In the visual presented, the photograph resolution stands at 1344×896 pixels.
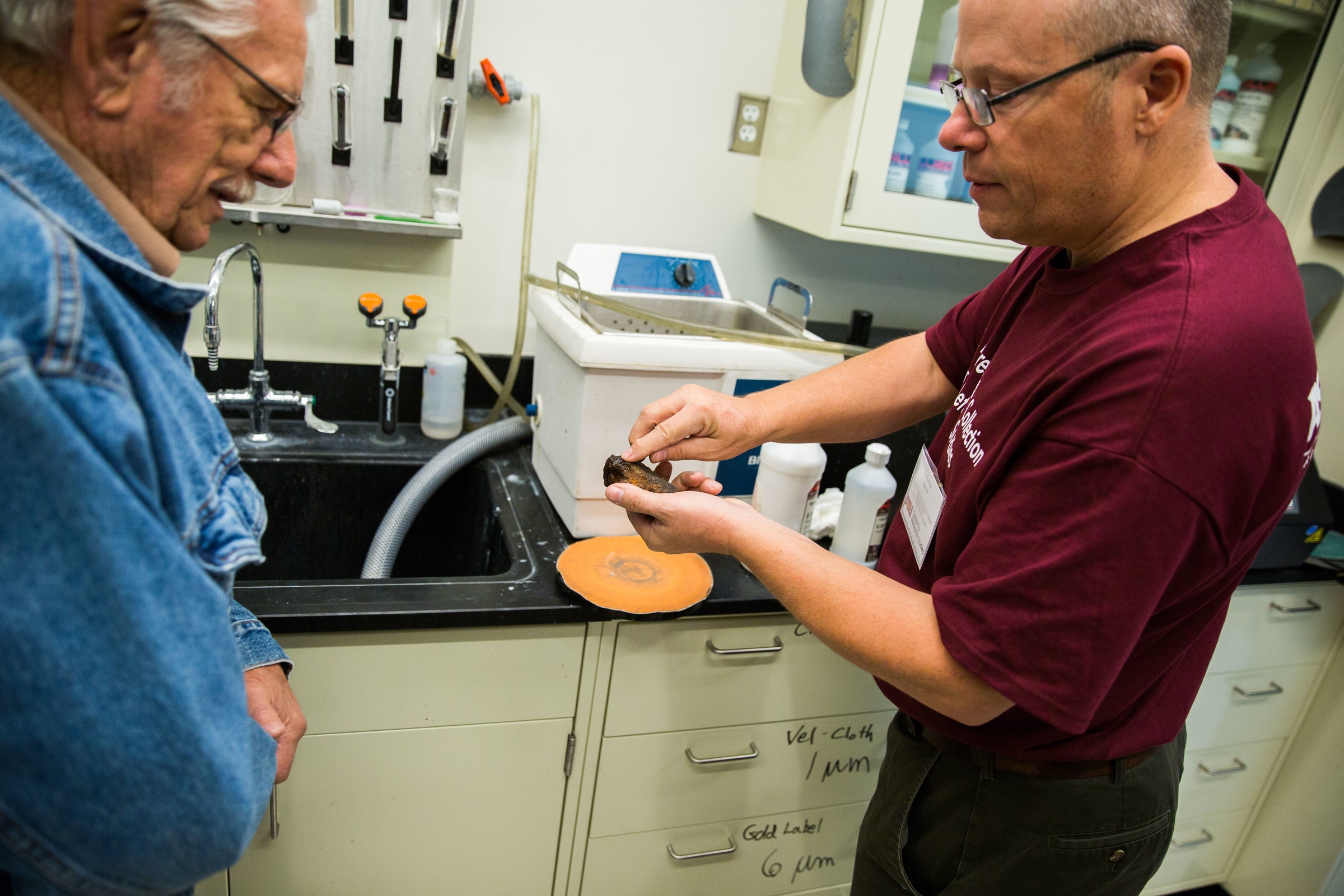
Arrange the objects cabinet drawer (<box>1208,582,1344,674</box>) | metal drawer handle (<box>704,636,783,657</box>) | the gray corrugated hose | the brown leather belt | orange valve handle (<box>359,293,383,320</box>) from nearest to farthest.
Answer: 1. the brown leather belt
2. metal drawer handle (<box>704,636,783,657</box>)
3. the gray corrugated hose
4. orange valve handle (<box>359,293,383,320</box>)
5. cabinet drawer (<box>1208,582,1344,674</box>)

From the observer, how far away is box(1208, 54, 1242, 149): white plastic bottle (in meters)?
1.75

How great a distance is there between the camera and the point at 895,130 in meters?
1.48

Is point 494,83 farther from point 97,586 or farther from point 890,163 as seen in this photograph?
point 97,586

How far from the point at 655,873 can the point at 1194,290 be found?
4.00ft

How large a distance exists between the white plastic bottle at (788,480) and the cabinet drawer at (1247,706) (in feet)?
3.34

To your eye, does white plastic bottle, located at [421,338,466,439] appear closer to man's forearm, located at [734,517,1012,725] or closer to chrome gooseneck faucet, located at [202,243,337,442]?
chrome gooseneck faucet, located at [202,243,337,442]

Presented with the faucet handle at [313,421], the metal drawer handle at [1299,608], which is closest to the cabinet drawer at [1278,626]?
the metal drawer handle at [1299,608]

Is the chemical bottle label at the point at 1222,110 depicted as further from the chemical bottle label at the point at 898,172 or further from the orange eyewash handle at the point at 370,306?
the orange eyewash handle at the point at 370,306

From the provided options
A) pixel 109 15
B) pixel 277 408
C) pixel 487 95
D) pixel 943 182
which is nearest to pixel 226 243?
Result: pixel 277 408

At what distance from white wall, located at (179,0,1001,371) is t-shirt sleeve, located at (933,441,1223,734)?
1176 millimetres

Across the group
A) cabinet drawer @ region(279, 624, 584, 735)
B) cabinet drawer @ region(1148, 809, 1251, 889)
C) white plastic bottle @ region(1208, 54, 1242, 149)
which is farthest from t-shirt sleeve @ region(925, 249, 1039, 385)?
cabinet drawer @ region(1148, 809, 1251, 889)

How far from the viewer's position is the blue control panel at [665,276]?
150 centimetres

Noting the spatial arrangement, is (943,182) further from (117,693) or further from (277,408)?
(117,693)

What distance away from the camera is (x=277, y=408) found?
1.58 meters
